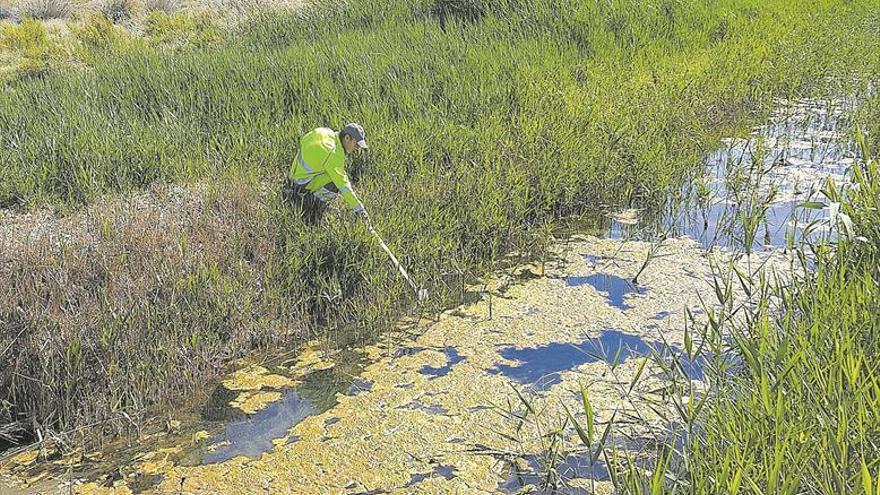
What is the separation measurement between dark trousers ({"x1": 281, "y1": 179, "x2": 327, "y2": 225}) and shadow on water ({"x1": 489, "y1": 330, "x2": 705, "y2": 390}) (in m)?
1.57

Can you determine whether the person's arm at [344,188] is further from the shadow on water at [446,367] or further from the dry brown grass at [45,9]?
the dry brown grass at [45,9]

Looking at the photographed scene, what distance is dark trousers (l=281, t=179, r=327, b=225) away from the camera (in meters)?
4.77

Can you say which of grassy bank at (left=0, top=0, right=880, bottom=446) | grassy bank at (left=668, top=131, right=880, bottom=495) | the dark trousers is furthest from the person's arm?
grassy bank at (left=668, top=131, right=880, bottom=495)

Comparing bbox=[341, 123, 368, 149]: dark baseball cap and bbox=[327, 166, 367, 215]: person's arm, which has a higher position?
bbox=[341, 123, 368, 149]: dark baseball cap

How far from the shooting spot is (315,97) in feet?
22.6

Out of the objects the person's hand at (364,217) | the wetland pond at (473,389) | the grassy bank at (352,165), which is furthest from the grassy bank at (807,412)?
the person's hand at (364,217)

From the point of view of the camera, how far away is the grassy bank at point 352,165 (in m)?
3.74

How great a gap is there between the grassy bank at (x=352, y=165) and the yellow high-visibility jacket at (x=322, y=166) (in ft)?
0.68

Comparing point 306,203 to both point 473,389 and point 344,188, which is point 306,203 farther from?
point 473,389

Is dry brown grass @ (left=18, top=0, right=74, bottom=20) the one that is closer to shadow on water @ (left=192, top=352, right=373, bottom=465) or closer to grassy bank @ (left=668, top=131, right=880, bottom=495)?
shadow on water @ (left=192, top=352, right=373, bottom=465)

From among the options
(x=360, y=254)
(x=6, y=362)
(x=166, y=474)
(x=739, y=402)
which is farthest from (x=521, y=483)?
(x=6, y=362)

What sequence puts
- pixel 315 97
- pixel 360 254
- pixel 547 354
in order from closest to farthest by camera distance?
1. pixel 547 354
2. pixel 360 254
3. pixel 315 97

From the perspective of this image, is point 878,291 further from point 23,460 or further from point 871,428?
point 23,460

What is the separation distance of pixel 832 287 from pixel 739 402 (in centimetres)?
88
